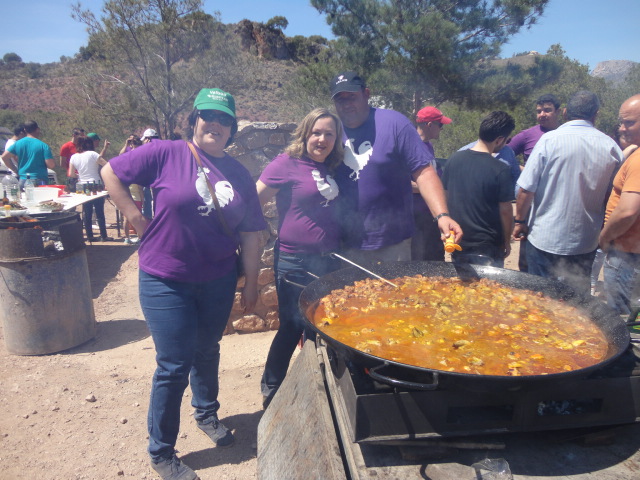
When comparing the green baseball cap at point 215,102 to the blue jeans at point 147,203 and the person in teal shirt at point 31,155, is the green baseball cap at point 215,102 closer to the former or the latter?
the person in teal shirt at point 31,155

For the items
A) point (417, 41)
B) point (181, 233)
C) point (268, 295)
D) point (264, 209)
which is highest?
point (417, 41)

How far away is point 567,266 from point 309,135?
257 centimetres

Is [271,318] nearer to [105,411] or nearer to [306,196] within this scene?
[105,411]

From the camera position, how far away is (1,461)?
3230mm

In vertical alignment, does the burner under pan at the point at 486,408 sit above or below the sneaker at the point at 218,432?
above

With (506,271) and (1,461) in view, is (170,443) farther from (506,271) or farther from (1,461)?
(506,271)

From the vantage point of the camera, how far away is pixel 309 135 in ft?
10.3

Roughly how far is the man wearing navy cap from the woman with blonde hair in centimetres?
12

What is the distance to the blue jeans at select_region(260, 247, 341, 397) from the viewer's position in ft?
11.1

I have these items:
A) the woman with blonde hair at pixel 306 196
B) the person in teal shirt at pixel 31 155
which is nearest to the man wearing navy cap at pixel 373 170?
the woman with blonde hair at pixel 306 196

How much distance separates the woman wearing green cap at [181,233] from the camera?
2682 millimetres

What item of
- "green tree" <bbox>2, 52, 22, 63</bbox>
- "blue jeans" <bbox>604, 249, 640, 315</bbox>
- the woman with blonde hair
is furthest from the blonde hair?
"green tree" <bbox>2, 52, 22, 63</bbox>

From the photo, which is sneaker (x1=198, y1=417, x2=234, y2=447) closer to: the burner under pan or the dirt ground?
the dirt ground

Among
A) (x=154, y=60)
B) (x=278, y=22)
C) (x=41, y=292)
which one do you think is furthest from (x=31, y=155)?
(x=278, y=22)
